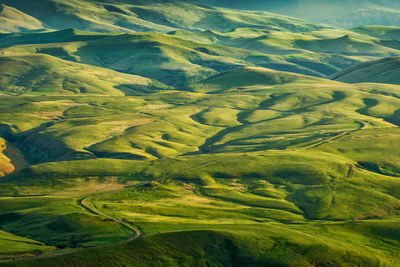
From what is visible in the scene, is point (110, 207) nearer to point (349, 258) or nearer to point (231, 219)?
point (231, 219)

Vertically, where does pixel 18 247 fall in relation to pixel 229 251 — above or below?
below

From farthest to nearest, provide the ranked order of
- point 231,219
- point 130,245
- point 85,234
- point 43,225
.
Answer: point 231,219 < point 43,225 < point 85,234 < point 130,245

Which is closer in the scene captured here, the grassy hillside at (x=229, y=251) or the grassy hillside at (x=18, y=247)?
the grassy hillside at (x=18, y=247)

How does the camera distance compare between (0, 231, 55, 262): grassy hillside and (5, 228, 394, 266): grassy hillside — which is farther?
(5, 228, 394, 266): grassy hillside

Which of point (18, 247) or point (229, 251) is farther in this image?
point (229, 251)

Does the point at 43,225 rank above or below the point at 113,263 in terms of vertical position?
below

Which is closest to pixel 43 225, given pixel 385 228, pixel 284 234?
pixel 284 234

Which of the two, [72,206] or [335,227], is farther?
[72,206]

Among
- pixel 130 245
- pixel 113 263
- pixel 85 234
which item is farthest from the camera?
pixel 85 234

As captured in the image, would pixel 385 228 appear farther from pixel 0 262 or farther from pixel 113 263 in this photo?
pixel 0 262
